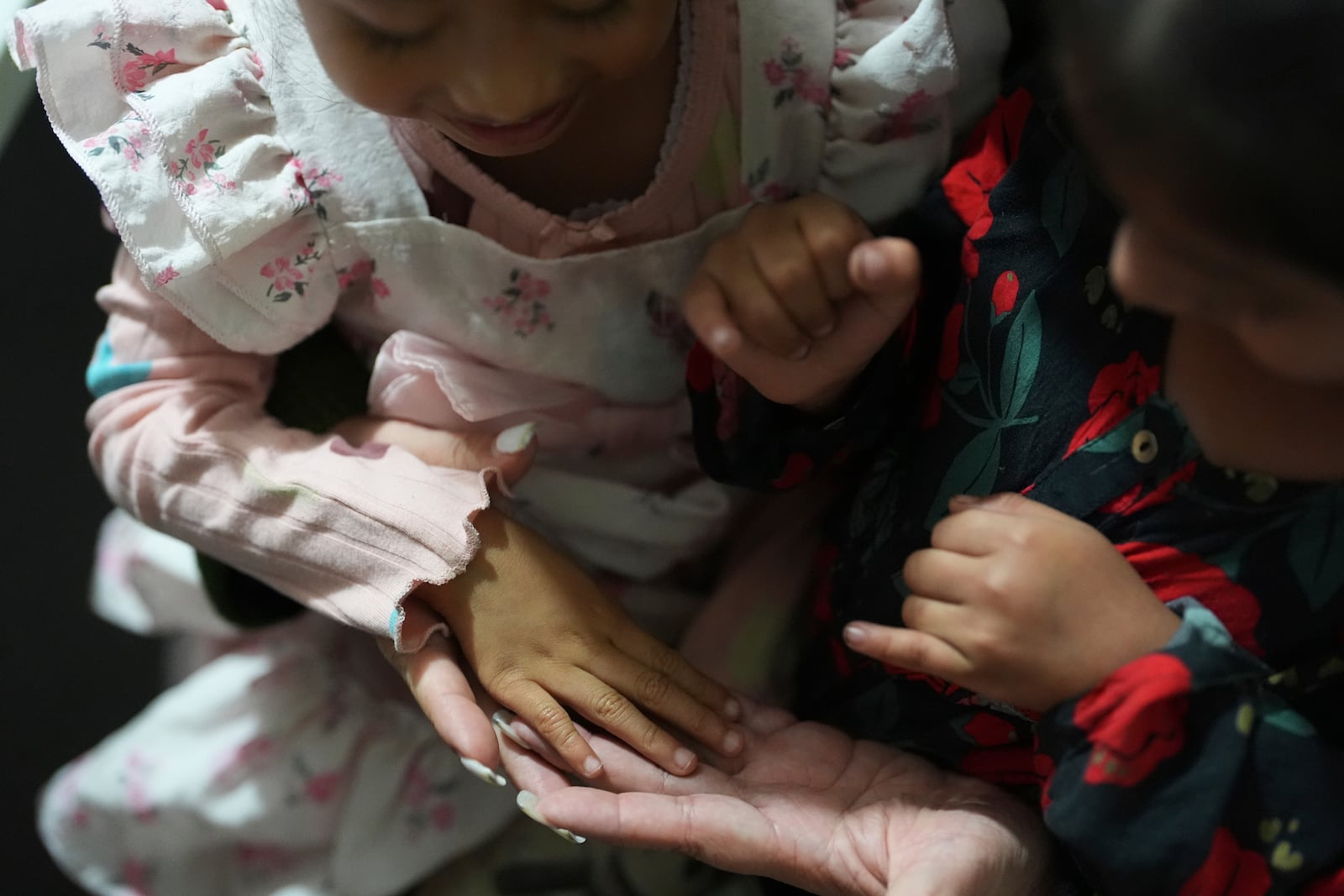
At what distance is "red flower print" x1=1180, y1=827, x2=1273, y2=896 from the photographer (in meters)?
0.54

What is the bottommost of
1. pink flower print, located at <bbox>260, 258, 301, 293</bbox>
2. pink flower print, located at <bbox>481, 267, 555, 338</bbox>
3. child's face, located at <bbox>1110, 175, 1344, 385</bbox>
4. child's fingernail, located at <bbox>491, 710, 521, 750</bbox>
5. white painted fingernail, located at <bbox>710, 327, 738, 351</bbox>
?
child's fingernail, located at <bbox>491, 710, 521, 750</bbox>

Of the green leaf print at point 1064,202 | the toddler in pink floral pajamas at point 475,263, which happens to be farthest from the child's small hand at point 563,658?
the green leaf print at point 1064,202

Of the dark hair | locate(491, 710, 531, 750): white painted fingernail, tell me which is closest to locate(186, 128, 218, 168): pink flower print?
locate(491, 710, 531, 750): white painted fingernail

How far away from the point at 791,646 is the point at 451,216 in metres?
0.38

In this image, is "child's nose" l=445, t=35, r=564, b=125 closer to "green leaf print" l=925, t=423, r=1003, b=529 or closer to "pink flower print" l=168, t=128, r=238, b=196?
"pink flower print" l=168, t=128, r=238, b=196

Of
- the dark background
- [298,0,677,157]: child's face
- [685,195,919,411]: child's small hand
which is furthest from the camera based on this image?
the dark background

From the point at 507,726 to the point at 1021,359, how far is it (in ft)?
1.14

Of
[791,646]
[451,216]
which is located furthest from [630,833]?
[451,216]

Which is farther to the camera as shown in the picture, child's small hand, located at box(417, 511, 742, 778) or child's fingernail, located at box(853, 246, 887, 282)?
child's small hand, located at box(417, 511, 742, 778)

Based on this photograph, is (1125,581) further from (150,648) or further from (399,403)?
(150,648)

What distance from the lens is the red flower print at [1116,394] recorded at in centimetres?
55

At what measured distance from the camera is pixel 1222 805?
525 millimetres

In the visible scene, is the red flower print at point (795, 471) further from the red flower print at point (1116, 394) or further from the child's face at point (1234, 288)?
the child's face at point (1234, 288)

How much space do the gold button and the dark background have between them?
824 millimetres
